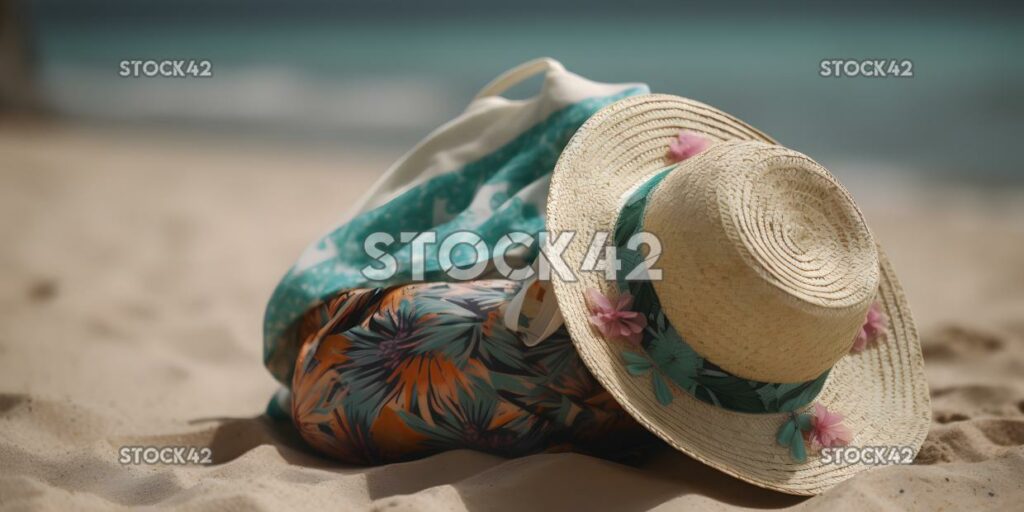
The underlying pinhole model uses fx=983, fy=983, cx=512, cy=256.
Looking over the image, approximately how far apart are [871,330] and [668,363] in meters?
0.58

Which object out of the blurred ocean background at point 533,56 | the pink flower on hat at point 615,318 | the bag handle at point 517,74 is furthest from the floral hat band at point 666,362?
the blurred ocean background at point 533,56

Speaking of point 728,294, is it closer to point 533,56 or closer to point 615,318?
point 615,318

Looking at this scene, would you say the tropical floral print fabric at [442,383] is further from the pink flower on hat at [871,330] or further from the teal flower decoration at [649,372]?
the pink flower on hat at [871,330]

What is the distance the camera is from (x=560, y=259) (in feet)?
5.86

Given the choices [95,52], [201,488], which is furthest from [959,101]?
[95,52]

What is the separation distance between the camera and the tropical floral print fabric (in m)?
1.89

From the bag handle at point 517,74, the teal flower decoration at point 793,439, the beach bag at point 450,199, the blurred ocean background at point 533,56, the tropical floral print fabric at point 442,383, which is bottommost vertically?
the teal flower decoration at point 793,439

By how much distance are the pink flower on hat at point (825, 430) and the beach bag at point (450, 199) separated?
0.67 m

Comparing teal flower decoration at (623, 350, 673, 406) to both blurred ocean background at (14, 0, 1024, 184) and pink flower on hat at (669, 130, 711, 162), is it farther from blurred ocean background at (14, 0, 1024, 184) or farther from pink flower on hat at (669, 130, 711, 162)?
blurred ocean background at (14, 0, 1024, 184)

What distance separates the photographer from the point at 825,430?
1.90 m

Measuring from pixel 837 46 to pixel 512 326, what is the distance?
11.1 metres

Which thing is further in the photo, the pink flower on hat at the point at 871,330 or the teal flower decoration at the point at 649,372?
the pink flower on hat at the point at 871,330

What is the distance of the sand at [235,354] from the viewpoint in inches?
A: 71.4

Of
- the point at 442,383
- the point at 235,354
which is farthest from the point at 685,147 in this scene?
the point at 235,354
